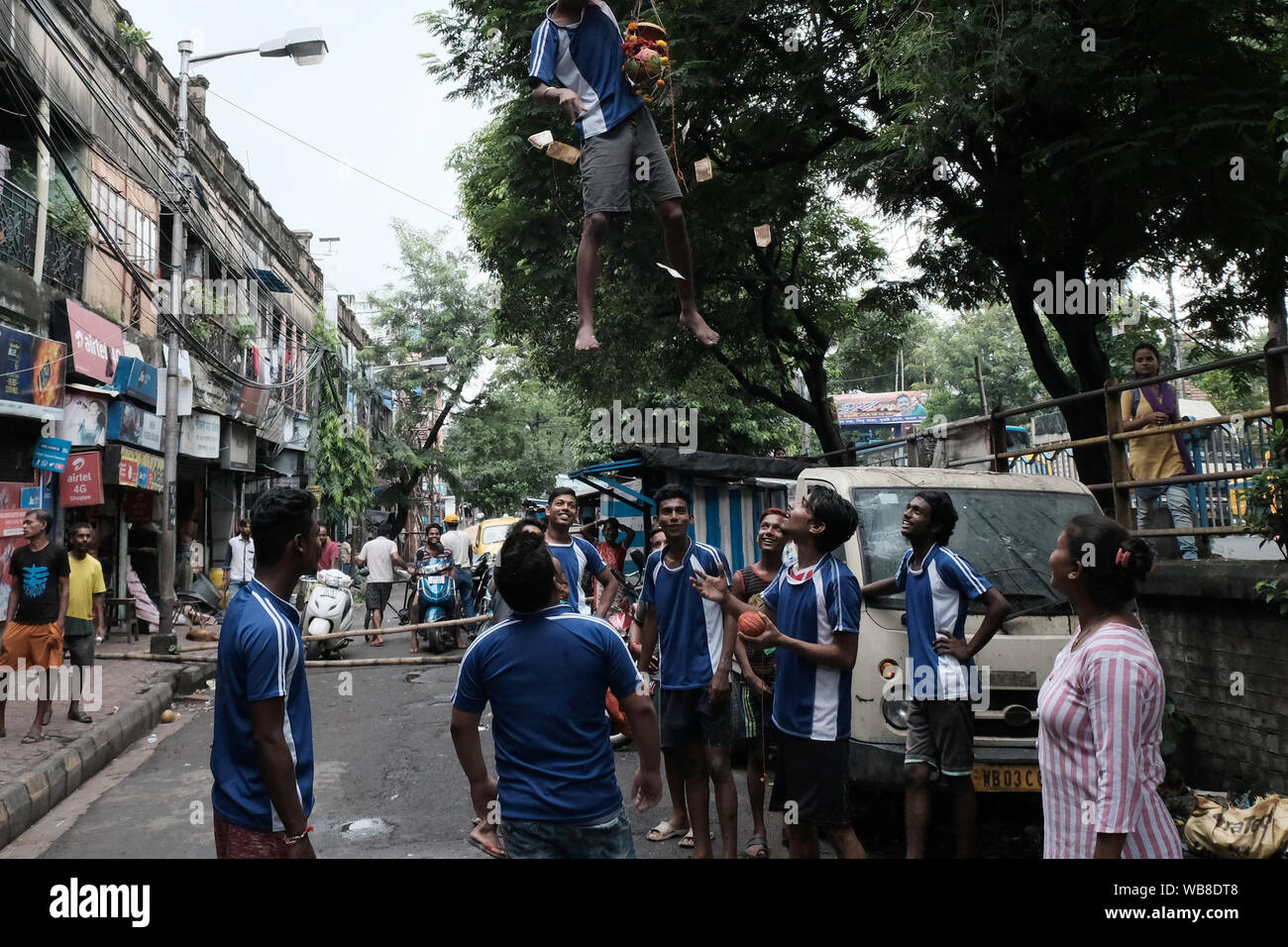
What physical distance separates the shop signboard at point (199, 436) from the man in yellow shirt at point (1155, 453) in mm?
16219

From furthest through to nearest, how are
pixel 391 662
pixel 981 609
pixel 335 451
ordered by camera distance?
pixel 335 451 < pixel 391 662 < pixel 981 609

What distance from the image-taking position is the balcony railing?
12602 mm

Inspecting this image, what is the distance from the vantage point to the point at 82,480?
13.8 metres

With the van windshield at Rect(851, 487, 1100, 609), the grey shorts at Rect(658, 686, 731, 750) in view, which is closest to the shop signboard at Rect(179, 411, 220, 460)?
the van windshield at Rect(851, 487, 1100, 609)

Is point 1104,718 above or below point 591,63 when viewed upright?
below

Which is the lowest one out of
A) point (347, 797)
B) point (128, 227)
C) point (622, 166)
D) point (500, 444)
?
point (347, 797)

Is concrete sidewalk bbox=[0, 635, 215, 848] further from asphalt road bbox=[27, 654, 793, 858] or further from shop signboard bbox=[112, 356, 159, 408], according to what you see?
shop signboard bbox=[112, 356, 159, 408]

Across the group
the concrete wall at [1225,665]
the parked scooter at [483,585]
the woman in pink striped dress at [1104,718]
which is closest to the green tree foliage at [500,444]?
the parked scooter at [483,585]

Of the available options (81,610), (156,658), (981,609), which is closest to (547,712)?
(981,609)

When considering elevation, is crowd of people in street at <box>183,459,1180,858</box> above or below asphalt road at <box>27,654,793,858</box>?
above

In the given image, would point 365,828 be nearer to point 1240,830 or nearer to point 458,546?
point 1240,830

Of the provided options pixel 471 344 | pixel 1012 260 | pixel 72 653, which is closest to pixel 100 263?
pixel 72 653

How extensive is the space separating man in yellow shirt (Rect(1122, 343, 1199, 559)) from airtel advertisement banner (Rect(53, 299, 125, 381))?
1270 cm

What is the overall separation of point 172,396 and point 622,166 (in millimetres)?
11878
